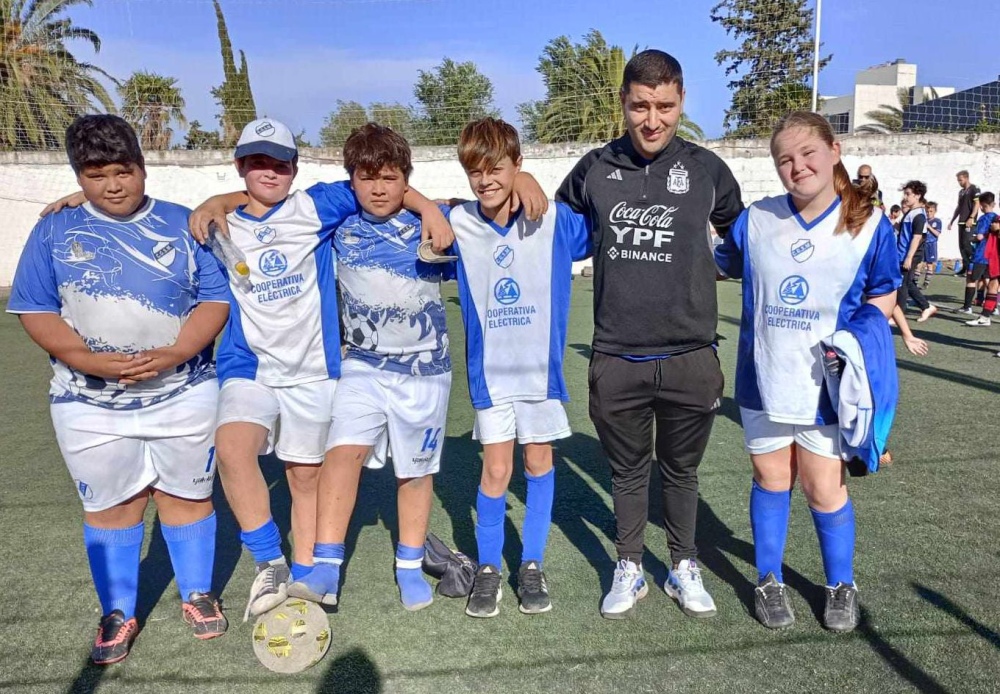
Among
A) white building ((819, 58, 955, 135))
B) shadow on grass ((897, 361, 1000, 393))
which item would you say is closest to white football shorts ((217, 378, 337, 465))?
shadow on grass ((897, 361, 1000, 393))

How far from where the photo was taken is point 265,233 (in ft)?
9.71

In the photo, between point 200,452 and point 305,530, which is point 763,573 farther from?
point 200,452

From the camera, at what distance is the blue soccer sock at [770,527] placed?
116 inches

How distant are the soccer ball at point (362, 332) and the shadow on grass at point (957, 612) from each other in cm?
244

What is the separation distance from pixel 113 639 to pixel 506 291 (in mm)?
1981

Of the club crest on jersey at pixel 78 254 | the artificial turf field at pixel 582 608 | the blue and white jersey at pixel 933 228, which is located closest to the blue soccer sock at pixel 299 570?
the artificial turf field at pixel 582 608

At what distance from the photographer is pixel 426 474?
10.2 ft

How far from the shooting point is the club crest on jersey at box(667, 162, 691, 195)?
111 inches

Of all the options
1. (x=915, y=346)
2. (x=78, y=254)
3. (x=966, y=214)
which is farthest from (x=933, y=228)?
(x=78, y=254)

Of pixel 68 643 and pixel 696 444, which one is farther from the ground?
pixel 696 444

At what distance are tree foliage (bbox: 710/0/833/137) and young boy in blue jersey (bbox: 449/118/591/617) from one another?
13.9 m

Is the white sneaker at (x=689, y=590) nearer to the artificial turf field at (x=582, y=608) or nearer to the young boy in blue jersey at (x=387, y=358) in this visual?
the artificial turf field at (x=582, y=608)

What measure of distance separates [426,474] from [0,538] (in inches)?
96.2

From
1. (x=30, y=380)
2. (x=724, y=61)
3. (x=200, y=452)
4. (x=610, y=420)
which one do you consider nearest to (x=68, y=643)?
(x=200, y=452)
